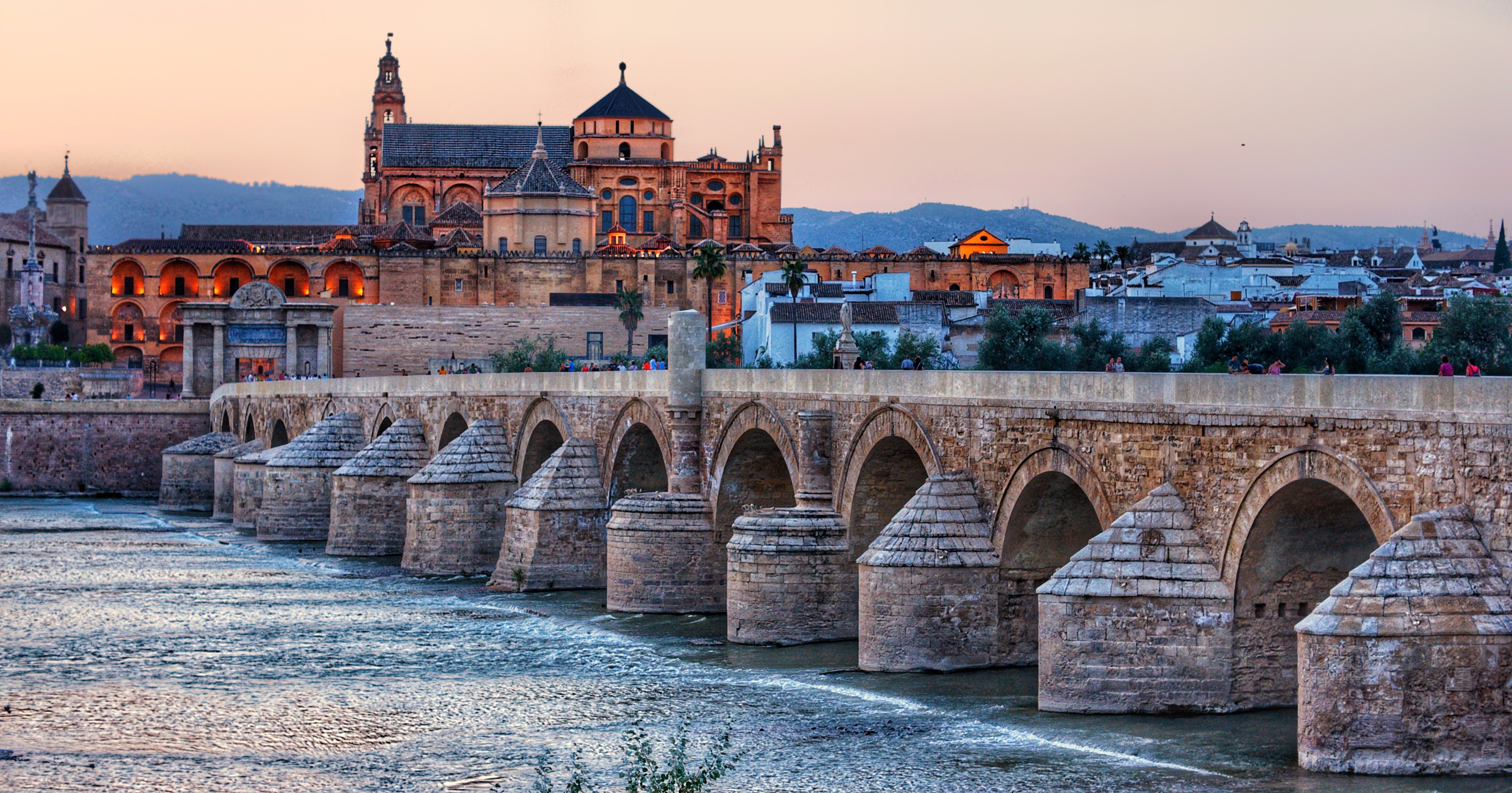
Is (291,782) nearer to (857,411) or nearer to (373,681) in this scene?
(373,681)

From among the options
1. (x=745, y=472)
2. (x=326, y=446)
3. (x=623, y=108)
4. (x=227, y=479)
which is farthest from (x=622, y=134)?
(x=745, y=472)

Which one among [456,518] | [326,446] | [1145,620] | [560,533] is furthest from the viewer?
[326,446]

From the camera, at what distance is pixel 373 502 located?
36.2 metres

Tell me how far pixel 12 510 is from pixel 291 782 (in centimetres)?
3752

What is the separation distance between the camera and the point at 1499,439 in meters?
A: 12.6

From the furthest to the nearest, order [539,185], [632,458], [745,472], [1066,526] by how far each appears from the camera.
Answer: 1. [539,185]
2. [632,458]
3. [745,472]
4. [1066,526]

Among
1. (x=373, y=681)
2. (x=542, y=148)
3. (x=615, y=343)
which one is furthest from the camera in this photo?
(x=542, y=148)

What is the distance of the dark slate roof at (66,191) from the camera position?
398 ft

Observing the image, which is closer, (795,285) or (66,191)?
(795,285)

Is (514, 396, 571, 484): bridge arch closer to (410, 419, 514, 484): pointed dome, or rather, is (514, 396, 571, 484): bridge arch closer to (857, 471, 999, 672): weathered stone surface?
(410, 419, 514, 484): pointed dome

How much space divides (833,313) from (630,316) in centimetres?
1309

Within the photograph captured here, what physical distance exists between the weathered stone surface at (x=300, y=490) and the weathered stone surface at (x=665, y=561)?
16.1 meters

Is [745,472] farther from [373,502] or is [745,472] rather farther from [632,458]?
[373,502]

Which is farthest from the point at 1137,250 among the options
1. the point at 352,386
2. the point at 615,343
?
the point at 352,386
